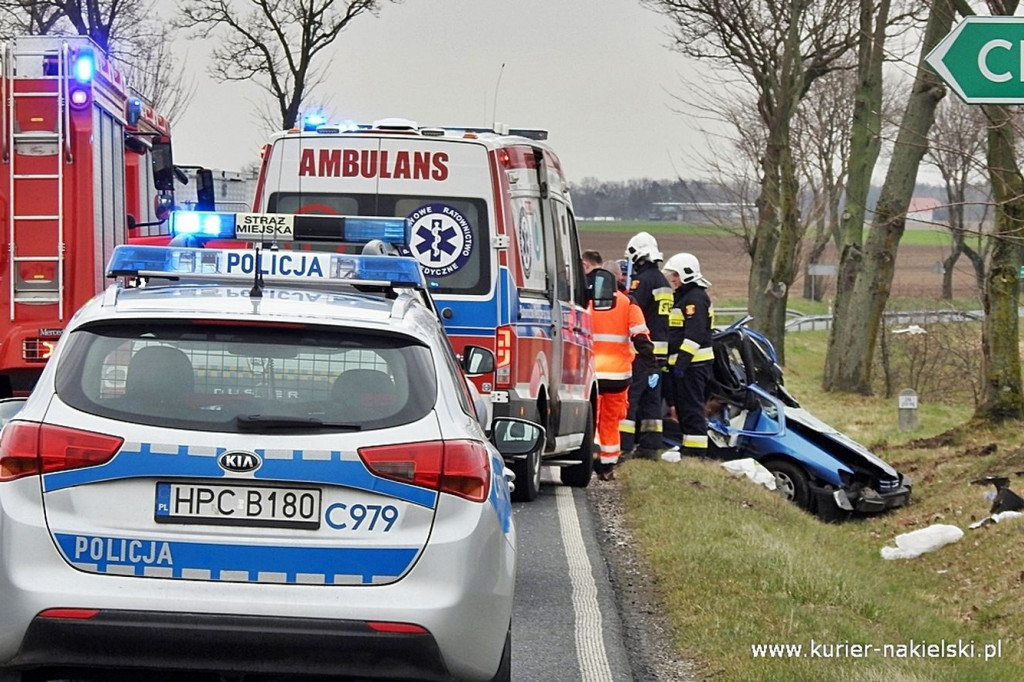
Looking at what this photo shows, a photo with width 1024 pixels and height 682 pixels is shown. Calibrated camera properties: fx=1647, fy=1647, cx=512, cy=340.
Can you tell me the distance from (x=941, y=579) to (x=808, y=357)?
105 feet

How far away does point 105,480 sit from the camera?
4668 millimetres

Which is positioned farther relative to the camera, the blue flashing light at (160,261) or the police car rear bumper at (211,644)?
the blue flashing light at (160,261)

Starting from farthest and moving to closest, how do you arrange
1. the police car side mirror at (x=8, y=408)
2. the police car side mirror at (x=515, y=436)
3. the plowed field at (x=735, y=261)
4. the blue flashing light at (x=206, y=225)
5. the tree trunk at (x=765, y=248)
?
the plowed field at (x=735, y=261) → the tree trunk at (x=765, y=248) → the blue flashing light at (x=206, y=225) → the police car side mirror at (x=515, y=436) → the police car side mirror at (x=8, y=408)

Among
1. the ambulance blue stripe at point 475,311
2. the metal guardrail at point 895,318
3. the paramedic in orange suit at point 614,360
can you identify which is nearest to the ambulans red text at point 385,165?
the ambulance blue stripe at point 475,311

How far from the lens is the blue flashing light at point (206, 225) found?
673cm

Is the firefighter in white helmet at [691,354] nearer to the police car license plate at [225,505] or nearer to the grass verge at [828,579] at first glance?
the grass verge at [828,579]

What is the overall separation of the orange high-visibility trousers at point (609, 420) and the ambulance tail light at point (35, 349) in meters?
4.54

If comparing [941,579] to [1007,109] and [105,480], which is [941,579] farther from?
[105,480]

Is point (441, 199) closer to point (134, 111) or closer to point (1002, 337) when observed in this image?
point (134, 111)

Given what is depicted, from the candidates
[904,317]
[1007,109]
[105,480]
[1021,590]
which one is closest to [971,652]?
[1021,590]

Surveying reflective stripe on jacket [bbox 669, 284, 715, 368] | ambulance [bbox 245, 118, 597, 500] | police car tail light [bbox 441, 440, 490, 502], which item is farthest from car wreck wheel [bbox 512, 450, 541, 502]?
police car tail light [bbox 441, 440, 490, 502]

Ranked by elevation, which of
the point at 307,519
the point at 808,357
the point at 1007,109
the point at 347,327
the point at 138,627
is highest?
the point at 1007,109

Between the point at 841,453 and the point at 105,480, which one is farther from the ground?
the point at 105,480

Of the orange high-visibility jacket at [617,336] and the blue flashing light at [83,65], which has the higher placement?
the blue flashing light at [83,65]
